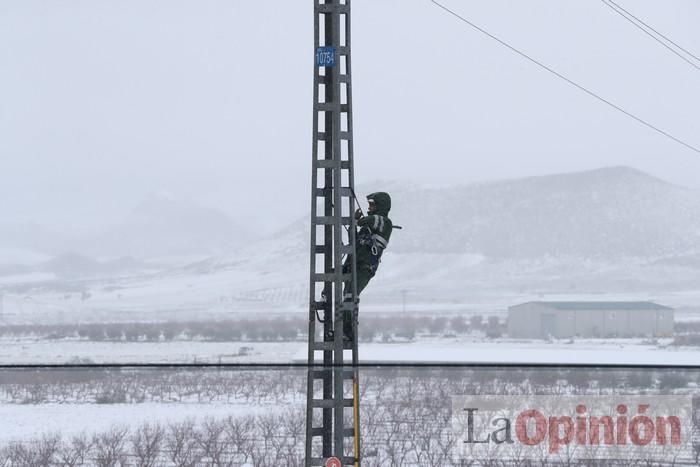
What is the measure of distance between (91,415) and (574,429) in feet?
67.6

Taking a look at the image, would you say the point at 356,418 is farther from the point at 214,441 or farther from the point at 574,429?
the point at 574,429

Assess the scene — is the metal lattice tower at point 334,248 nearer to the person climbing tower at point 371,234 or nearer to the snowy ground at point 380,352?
the person climbing tower at point 371,234

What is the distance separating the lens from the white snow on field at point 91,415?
42.7 meters

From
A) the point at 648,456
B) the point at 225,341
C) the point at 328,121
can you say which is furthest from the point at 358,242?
the point at 225,341

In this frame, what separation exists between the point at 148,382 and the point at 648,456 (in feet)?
154

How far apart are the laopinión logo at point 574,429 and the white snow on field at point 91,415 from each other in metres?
11.2

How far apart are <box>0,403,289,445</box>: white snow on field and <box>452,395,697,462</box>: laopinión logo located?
441 inches

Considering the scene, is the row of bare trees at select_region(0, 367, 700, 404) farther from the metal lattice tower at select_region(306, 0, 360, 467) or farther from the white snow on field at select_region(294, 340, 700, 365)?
the metal lattice tower at select_region(306, 0, 360, 467)

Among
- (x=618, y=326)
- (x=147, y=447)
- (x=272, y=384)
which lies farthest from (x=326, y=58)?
(x=618, y=326)

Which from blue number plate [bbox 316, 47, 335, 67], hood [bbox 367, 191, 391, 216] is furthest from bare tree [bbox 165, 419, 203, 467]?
blue number plate [bbox 316, 47, 335, 67]

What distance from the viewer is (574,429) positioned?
117 ft

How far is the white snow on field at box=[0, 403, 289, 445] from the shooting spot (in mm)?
42688

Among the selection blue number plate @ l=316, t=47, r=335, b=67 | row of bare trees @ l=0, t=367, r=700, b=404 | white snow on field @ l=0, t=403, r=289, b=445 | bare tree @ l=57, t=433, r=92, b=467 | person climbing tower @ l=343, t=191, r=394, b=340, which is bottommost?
bare tree @ l=57, t=433, r=92, b=467

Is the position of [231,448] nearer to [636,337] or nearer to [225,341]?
[225,341]
